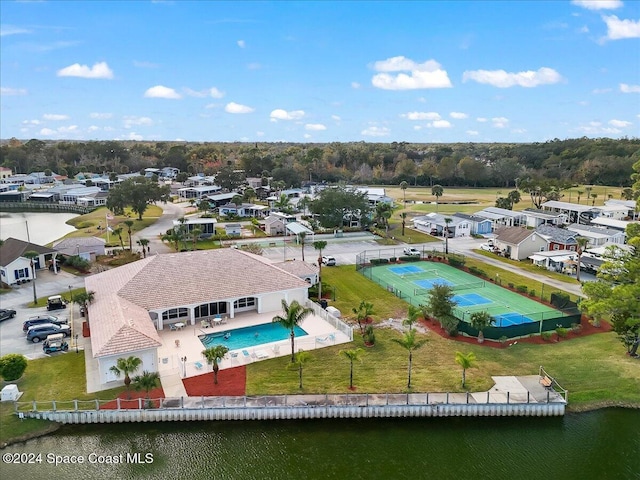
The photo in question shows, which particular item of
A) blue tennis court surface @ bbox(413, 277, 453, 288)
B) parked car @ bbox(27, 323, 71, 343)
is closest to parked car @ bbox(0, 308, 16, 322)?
parked car @ bbox(27, 323, 71, 343)

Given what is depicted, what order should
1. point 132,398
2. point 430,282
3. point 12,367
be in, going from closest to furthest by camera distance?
point 132,398 → point 12,367 → point 430,282

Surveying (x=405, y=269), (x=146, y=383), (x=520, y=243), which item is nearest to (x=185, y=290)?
(x=146, y=383)

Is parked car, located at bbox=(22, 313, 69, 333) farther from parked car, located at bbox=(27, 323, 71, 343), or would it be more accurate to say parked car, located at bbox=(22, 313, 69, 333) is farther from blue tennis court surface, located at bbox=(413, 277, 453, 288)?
blue tennis court surface, located at bbox=(413, 277, 453, 288)

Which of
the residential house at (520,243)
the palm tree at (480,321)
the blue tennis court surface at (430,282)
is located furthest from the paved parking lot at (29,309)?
the residential house at (520,243)

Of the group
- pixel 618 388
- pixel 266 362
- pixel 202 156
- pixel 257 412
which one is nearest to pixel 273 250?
pixel 266 362

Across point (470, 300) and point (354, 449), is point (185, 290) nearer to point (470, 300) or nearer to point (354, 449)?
point (354, 449)

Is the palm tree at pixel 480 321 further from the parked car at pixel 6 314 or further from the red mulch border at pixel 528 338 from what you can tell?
the parked car at pixel 6 314
